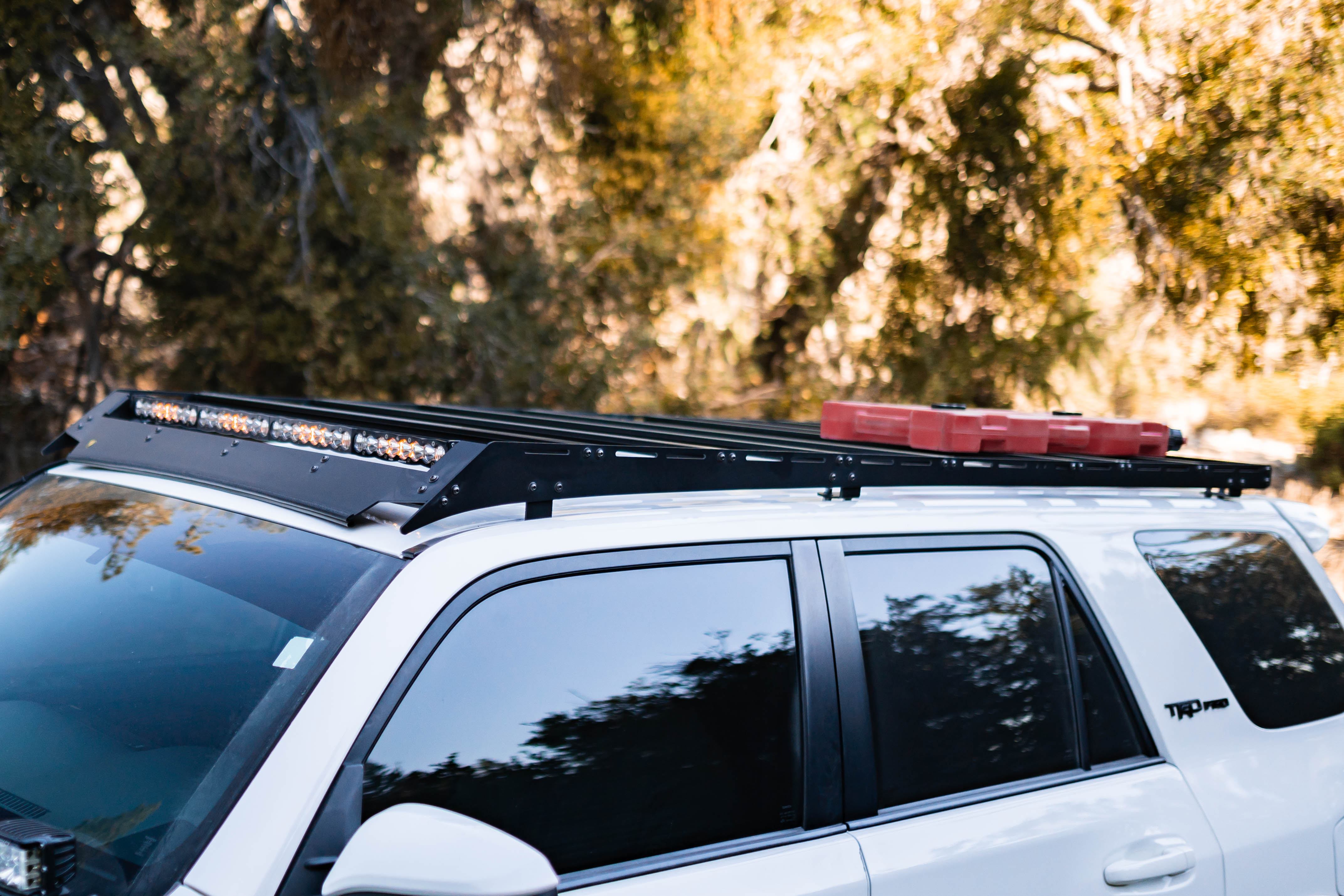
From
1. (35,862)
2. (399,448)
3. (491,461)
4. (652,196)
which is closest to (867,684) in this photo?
(491,461)

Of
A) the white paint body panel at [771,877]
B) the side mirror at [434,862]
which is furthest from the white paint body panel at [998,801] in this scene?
the side mirror at [434,862]

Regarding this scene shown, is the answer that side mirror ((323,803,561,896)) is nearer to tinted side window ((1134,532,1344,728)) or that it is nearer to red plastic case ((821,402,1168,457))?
red plastic case ((821,402,1168,457))

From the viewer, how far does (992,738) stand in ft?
7.33

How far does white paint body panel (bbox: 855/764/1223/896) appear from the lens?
196 centimetres

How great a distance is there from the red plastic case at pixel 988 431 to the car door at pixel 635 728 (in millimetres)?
802

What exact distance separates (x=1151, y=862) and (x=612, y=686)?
1.25m

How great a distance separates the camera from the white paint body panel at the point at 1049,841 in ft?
6.43

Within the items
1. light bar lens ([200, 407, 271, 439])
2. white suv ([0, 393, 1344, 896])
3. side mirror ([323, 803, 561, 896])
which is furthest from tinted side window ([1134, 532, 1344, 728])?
light bar lens ([200, 407, 271, 439])

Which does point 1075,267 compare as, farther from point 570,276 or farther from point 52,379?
point 52,379

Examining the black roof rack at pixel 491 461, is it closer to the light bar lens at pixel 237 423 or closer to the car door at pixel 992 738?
the light bar lens at pixel 237 423

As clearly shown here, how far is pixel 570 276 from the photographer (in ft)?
36.3

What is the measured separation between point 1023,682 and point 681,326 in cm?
1046

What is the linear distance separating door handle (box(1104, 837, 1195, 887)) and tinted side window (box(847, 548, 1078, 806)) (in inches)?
8.1

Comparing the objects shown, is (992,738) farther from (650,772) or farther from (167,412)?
(167,412)
